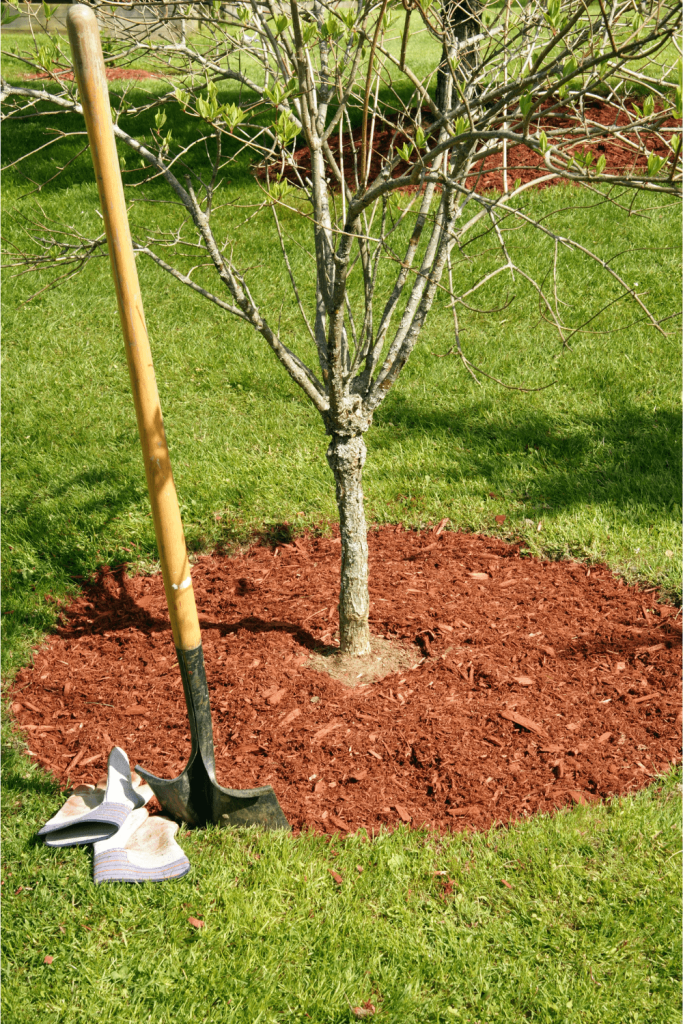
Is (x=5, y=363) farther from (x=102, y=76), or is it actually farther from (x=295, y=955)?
(x=295, y=955)

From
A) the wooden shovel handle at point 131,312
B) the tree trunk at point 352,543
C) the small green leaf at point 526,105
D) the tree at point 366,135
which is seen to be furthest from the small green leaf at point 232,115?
the tree trunk at point 352,543

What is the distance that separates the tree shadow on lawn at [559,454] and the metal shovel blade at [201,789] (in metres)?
2.44

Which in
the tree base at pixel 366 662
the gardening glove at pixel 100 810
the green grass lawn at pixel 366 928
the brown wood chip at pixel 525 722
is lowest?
the green grass lawn at pixel 366 928

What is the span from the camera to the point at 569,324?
6047 millimetres

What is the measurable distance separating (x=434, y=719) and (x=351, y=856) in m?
0.63

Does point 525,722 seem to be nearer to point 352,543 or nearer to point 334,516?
point 352,543

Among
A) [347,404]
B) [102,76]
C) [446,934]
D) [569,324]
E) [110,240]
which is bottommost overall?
[446,934]

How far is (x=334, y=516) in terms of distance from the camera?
4.39 meters

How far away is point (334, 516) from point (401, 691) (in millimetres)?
1487

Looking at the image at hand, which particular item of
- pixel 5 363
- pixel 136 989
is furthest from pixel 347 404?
pixel 5 363

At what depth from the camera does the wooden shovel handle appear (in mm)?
1820

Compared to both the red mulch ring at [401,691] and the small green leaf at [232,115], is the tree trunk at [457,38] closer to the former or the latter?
the small green leaf at [232,115]

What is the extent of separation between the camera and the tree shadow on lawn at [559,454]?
14.3 feet

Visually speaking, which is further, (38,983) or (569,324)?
(569,324)
